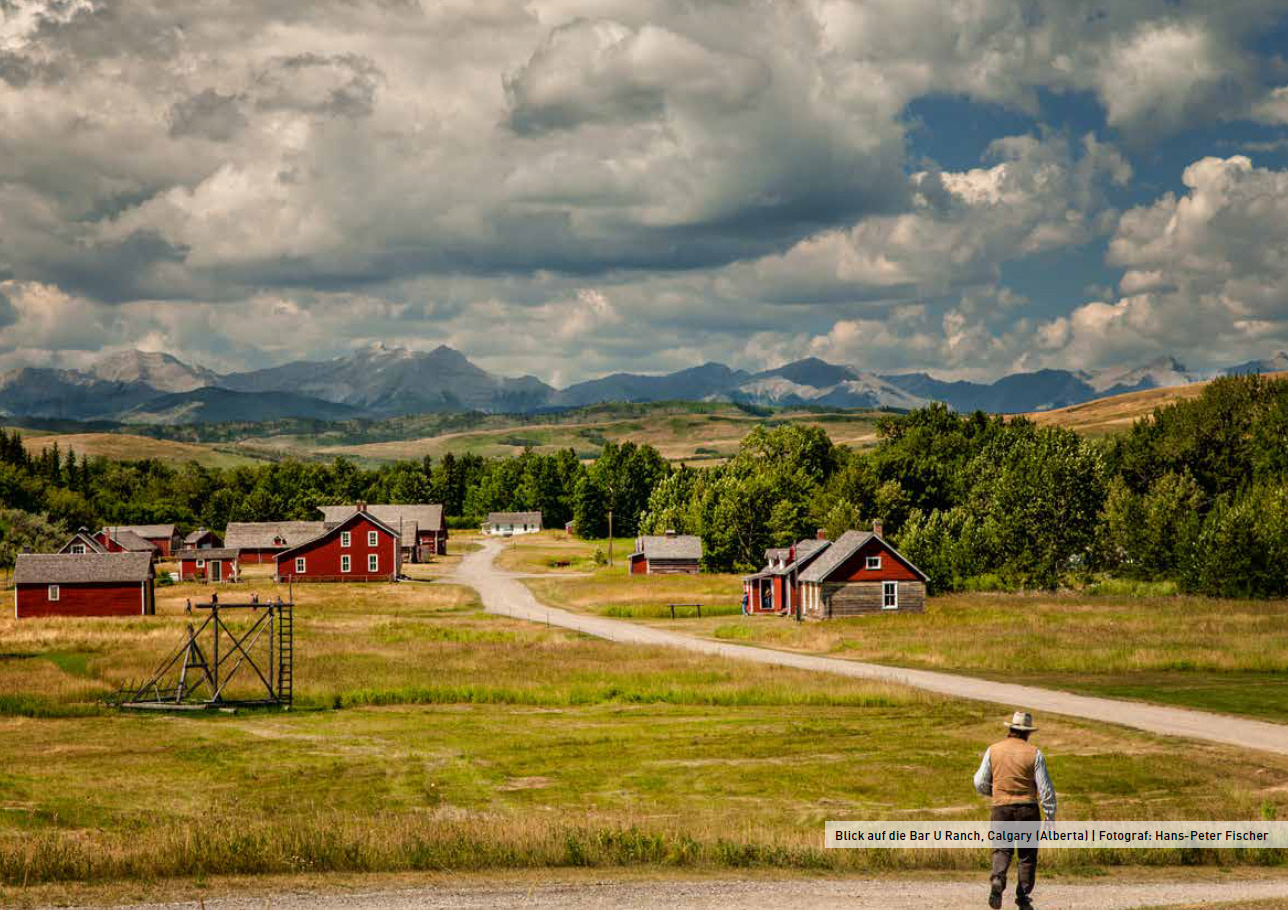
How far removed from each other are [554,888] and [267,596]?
73360 millimetres

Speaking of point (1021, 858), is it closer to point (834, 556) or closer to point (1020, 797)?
point (1020, 797)

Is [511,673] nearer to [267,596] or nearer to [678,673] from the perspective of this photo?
[678,673]

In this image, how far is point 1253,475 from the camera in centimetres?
9544

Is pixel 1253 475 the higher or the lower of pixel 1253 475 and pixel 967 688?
the higher

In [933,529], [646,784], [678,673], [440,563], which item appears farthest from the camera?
[440,563]

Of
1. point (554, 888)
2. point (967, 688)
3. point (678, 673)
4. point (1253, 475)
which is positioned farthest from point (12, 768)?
point (1253, 475)

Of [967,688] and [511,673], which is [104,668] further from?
[967,688]

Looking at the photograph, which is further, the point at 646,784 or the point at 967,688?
the point at 967,688

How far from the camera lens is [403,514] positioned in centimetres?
13900

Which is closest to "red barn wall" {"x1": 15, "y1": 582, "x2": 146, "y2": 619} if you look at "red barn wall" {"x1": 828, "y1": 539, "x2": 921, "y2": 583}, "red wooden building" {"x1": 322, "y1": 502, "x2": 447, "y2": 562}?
"red wooden building" {"x1": 322, "y1": 502, "x2": 447, "y2": 562}

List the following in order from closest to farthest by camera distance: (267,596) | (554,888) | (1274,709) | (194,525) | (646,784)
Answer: (554,888)
(646,784)
(1274,709)
(267,596)
(194,525)

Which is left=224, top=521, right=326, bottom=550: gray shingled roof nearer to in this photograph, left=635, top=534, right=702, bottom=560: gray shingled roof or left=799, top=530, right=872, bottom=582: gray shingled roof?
left=635, top=534, right=702, bottom=560: gray shingled roof

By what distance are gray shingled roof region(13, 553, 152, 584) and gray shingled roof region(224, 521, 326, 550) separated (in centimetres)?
4375

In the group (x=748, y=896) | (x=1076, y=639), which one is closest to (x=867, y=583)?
(x=1076, y=639)
